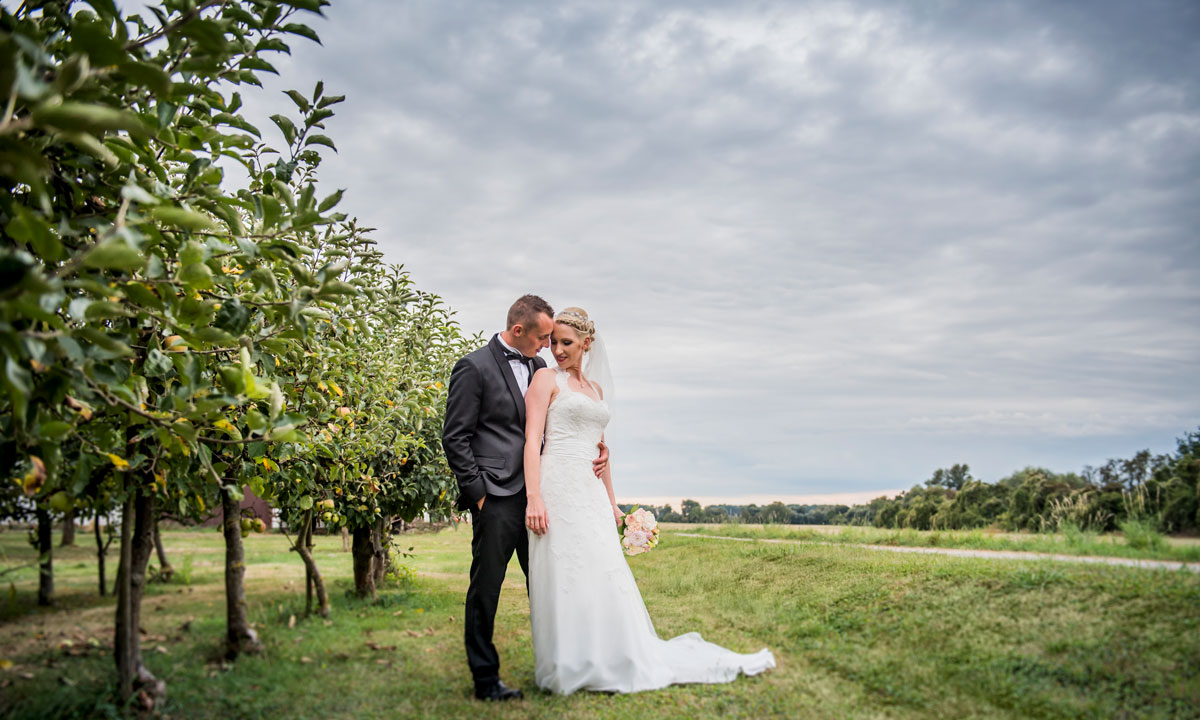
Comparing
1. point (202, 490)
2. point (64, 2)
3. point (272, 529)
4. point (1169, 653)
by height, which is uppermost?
point (64, 2)

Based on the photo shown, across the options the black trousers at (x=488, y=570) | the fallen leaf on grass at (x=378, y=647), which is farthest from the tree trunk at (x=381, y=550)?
the black trousers at (x=488, y=570)

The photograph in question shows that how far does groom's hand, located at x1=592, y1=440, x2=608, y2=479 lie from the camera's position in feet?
18.2

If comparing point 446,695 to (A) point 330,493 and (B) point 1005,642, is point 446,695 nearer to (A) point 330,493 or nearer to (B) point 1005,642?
(A) point 330,493

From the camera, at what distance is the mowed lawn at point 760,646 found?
3.75m

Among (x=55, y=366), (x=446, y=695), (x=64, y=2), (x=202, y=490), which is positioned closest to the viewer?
(x=55, y=366)

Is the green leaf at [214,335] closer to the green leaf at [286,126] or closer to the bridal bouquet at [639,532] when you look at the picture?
the green leaf at [286,126]

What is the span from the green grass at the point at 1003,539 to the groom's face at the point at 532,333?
17.0 feet

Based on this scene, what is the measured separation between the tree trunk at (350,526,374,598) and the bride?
15.2 feet

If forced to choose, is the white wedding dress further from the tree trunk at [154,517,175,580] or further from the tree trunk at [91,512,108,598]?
the tree trunk at [91,512,108,598]

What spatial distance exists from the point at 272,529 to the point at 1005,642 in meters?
5.77

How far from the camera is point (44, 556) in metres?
3.60

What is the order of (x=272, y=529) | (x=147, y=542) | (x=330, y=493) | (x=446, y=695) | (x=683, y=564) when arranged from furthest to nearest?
(x=683, y=564)
(x=330, y=493)
(x=272, y=529)
(x=446, y=695)
(x=147, y=542)

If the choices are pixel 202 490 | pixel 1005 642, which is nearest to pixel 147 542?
pixel 202 490

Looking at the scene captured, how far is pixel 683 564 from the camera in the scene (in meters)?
11.4
